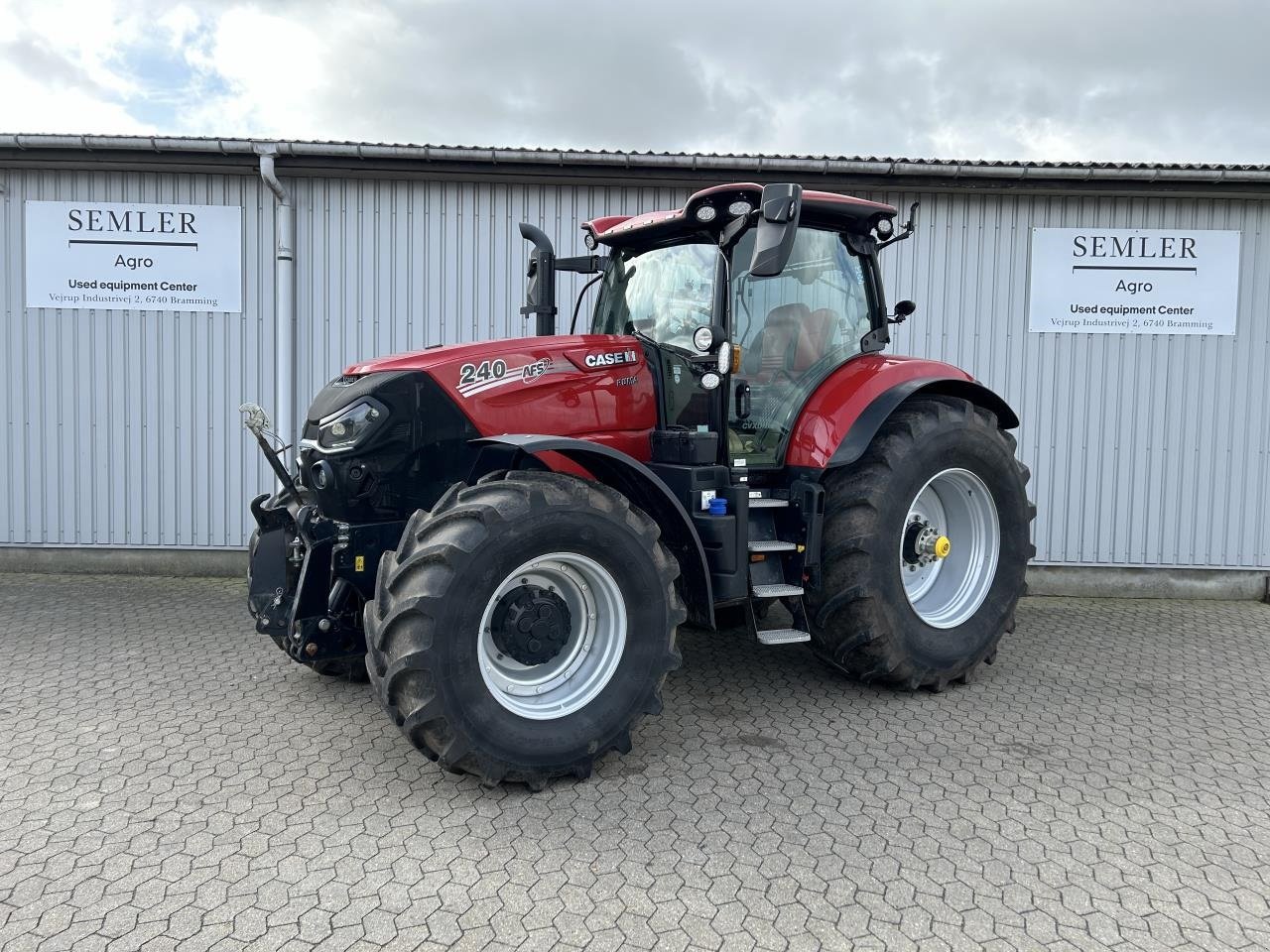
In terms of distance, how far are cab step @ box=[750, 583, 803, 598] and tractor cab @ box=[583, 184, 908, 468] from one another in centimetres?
62

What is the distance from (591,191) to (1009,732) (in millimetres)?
5211

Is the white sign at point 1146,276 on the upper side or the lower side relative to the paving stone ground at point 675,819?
upper

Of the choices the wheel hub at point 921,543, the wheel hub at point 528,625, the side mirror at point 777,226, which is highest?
the side mirror at point 777,226

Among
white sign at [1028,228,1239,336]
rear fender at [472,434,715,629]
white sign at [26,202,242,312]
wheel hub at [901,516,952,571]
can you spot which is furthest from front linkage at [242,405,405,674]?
white sign at [1028,228,1239,336]

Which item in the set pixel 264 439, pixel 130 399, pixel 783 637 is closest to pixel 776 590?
pixel 783 637

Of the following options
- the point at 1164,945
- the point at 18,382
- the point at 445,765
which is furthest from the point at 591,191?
the point at 1164,945

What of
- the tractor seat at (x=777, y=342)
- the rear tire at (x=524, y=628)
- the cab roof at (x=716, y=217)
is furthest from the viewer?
the tractor seat at (x=777, y=342)

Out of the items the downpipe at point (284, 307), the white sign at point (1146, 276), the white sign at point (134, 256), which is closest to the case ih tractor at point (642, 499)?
the white sign at point (1146, 276)

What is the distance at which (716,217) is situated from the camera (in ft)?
14.5

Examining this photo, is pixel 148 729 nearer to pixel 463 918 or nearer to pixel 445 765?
pixel 445 765

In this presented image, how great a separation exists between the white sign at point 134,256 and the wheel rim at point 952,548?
18.3 ft

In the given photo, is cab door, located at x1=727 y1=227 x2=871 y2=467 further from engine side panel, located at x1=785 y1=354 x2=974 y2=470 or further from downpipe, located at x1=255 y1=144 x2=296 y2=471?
downpipe, located at x1=255 y1=144 x2=296 y2=471

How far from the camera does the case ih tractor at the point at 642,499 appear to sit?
354cm

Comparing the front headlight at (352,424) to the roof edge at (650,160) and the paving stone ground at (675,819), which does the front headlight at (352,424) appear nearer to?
the paving stone ground at (675,819)
